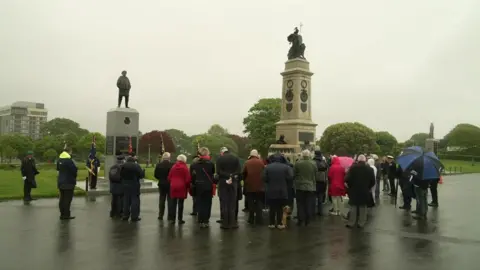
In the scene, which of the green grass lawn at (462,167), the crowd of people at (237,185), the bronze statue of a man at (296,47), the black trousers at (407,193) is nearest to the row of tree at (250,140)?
the green grass lawn at (462,167)

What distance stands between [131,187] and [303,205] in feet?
14.4

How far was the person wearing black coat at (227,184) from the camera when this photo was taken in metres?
9.51

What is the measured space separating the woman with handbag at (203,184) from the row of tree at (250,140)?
19.3 m

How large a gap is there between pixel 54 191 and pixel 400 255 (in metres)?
14.1

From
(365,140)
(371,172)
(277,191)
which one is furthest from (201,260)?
(365,140)

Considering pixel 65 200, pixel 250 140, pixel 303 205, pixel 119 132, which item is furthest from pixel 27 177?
pixel 250 140

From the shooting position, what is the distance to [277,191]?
30.3 ft

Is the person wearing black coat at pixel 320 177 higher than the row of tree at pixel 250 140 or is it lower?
lower

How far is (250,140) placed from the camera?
57.9 metres

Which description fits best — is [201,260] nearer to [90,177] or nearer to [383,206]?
[383,206]

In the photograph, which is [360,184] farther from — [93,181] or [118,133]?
[118,133]

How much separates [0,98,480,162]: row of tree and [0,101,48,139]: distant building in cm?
6783

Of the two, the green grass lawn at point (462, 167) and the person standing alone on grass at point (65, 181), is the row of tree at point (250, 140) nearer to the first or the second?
the green grass lawn at point (462, 167)

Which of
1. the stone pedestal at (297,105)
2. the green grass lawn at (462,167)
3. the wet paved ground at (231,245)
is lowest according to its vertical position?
the green grass lawn at (462,167)
